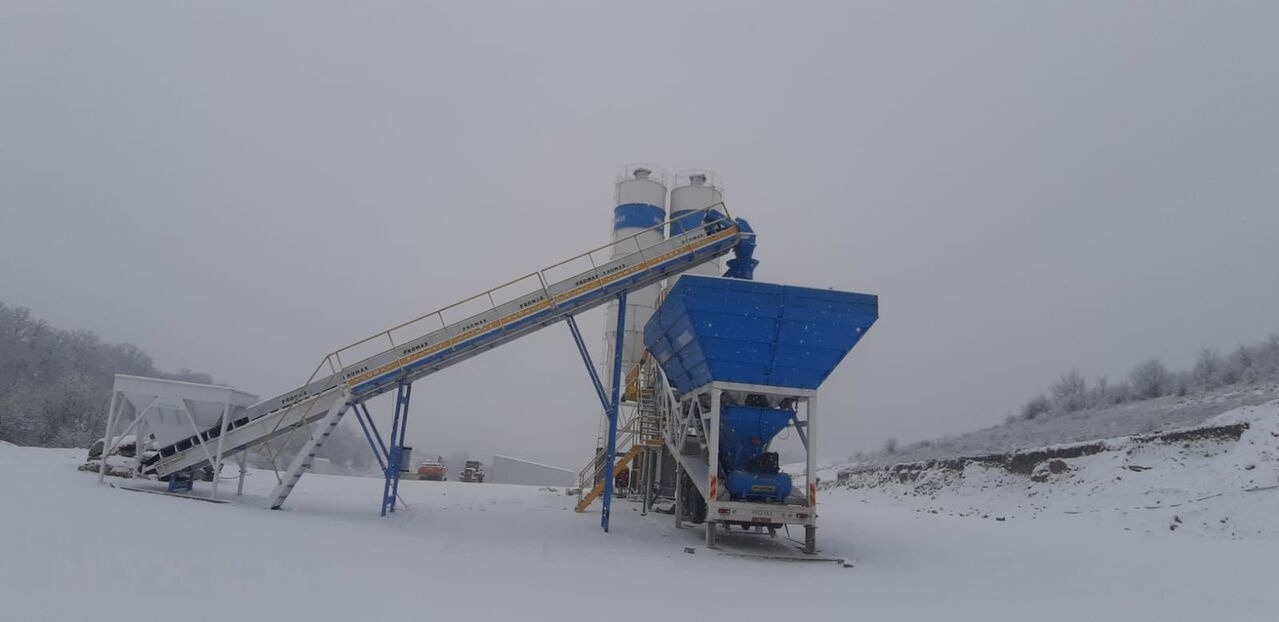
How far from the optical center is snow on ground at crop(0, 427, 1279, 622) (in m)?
6.82

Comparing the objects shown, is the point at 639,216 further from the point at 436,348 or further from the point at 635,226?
the point at 436,348

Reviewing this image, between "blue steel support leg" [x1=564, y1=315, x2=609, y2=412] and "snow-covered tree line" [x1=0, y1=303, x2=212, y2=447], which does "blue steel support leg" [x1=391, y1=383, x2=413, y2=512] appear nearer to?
"blue steel support leg" [x1=564, y1=315, x2=609, y2=412]

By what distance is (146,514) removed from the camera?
36.6 feet

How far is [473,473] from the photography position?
129 ft

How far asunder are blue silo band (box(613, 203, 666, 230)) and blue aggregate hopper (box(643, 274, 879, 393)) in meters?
9.70

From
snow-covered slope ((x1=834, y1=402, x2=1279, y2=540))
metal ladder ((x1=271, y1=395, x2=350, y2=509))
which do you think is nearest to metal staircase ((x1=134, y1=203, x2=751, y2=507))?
metal ladder ((x1=271, y1=395, x2=350, y2=509))

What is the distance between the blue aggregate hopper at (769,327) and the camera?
1454 cm

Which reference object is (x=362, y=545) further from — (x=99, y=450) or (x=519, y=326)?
(x=99, y=450)

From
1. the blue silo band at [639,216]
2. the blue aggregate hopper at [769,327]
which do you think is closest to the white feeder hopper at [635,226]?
the blue silo band at [639,216]

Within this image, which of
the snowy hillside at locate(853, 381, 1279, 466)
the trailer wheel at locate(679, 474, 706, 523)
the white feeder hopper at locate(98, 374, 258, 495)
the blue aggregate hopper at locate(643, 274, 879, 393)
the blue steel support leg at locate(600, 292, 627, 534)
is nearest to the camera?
the blue aggregate hopper at locate(643, 274, 879, 393)

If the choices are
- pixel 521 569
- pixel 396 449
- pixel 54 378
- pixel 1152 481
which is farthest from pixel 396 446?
pixel 54 378

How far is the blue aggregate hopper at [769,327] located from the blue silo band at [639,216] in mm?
9701

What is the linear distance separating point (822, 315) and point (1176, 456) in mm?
12932

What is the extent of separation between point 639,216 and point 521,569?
1609cm
